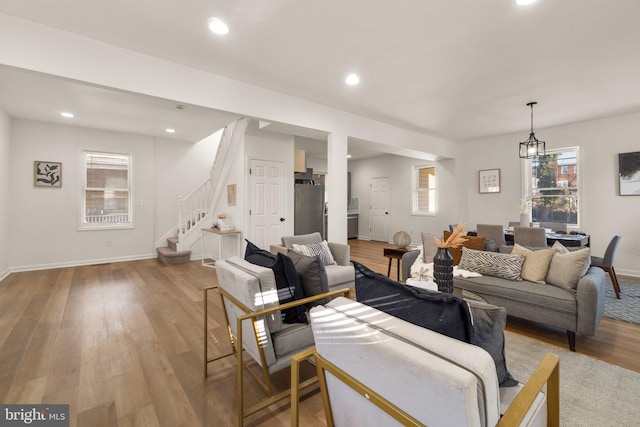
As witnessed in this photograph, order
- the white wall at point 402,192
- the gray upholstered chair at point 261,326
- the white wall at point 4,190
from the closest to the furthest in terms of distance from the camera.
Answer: the gray upholstered chair at point 261,326 < the white wall at point 4,190 < the white wall at point 402,192

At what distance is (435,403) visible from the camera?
739 mm

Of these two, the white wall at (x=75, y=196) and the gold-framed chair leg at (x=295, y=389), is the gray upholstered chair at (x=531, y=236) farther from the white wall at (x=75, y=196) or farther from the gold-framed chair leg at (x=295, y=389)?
the white wall at (x=75, y=196)

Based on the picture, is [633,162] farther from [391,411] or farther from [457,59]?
[391,411]

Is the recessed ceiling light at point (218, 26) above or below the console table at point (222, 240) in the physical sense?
above

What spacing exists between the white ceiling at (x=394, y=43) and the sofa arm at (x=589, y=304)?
215 centimetres

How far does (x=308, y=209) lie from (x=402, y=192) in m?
3.64

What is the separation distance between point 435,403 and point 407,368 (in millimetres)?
99

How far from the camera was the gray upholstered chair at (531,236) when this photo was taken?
12.3 feet

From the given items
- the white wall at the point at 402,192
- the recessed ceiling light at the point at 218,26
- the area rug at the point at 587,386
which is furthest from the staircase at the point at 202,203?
the white wall at the point at 402,192

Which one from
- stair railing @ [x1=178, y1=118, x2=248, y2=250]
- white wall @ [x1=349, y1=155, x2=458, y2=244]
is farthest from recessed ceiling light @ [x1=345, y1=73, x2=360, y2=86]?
white wall @ [x1=349, y1=155, x2=458, y2=244]

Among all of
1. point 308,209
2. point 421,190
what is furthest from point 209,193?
point 421,190

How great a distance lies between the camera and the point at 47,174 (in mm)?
5230

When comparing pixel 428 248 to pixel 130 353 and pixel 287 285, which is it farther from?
pixel 130 353

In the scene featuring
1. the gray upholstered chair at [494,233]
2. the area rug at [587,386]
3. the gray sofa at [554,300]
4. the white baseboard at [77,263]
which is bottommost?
the area rug at [587,386]
